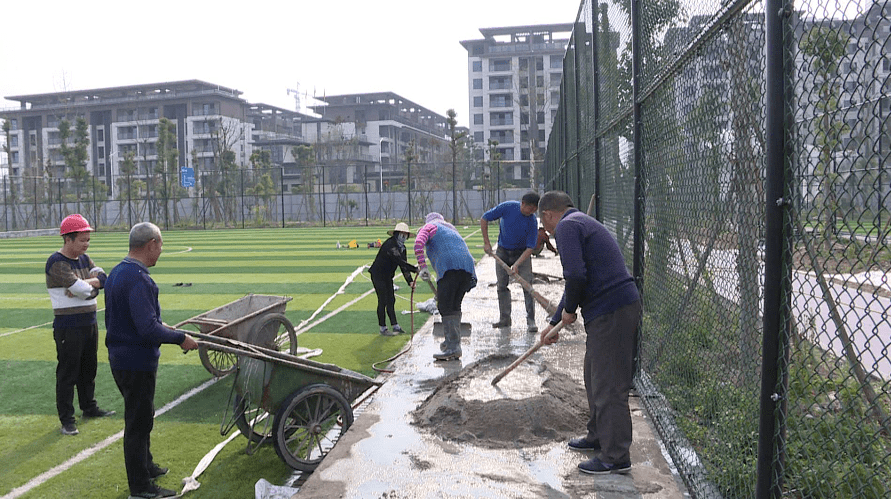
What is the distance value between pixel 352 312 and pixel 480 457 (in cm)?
753

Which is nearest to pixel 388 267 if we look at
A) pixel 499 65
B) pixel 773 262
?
pixel 773 262

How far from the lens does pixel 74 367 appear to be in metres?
6.38

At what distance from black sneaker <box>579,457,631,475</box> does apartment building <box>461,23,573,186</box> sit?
86.2 m

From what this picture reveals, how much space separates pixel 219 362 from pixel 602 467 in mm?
4767

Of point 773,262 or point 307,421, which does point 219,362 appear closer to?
point 307,421

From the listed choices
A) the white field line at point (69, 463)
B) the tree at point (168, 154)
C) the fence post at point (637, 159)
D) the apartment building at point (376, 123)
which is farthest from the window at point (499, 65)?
the white field line at point (69, 463)

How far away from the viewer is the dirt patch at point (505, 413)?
5.16 metres

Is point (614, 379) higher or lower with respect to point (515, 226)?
lower

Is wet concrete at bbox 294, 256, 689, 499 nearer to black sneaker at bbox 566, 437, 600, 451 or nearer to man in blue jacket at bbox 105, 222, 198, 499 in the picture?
black sneaker at bbox 566, 437, 600, 451

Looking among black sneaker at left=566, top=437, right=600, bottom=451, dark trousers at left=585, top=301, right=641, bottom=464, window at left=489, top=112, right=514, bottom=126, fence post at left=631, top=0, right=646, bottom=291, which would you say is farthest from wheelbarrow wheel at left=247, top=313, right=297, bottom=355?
window at left=489, top=112, right=514, bottom=126

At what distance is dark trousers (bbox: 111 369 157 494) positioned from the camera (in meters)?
4.87

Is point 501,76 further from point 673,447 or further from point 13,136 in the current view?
point 673,447

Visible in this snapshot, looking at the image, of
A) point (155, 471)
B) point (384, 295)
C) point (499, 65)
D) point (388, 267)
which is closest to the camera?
point (155, 471)

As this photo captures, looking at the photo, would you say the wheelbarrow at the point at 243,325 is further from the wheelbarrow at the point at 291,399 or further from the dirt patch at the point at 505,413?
the dirt patch at the point at 505,413
